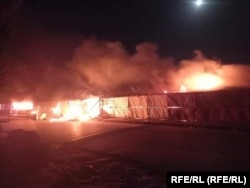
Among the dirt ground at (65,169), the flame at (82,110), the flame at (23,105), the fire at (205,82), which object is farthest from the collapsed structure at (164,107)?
→ the fire at (205,82)

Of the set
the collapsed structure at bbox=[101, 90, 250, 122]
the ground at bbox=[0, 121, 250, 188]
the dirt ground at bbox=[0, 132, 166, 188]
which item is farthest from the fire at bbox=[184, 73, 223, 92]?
the dirt ground at bbox=[0, 132, 166, 188]

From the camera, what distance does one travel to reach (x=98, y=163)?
1137 cm

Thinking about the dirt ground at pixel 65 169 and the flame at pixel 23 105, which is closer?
the dirt ground at pixel 65 169

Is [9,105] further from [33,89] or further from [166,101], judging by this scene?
[166,101]

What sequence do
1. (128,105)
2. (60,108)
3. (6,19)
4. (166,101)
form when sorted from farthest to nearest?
1. (60,108)
2. (128,105)
3. (166,101)
4. (6,19)

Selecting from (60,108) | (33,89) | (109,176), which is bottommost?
(109,176)

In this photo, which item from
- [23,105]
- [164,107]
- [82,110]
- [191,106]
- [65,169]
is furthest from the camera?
[23,105]

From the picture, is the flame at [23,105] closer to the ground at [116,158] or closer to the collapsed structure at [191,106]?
the collapsed structure at [191,106]

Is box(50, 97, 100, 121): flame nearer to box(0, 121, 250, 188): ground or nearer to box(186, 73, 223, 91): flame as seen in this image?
box(186, 73, 223, 91): flame

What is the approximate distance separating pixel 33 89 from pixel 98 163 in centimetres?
4062

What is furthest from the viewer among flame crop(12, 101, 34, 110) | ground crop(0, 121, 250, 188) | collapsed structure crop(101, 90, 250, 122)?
flame crop(12, 101, 34, 110)

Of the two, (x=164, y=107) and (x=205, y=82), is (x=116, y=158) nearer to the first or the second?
(x=164, y=107)

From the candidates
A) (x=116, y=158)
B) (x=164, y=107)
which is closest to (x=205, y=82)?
(x=164, y=107)

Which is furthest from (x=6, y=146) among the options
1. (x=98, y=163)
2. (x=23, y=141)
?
(x=98, y=163)
